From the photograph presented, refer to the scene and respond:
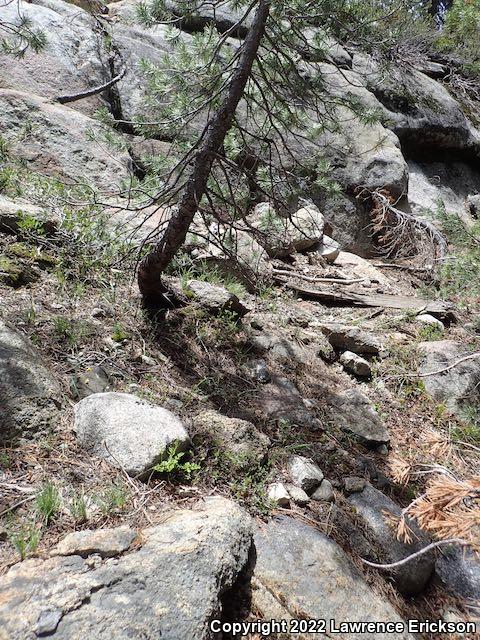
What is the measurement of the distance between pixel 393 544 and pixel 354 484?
0.48 metres

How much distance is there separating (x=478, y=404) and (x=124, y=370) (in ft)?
12.8

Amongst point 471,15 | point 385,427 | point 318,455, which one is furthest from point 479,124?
point 318,455

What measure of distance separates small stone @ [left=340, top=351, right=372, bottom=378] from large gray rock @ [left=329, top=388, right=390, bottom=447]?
49cm

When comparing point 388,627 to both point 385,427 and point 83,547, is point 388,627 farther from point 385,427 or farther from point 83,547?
point 385,427

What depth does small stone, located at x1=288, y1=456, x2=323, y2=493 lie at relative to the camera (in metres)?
3.02

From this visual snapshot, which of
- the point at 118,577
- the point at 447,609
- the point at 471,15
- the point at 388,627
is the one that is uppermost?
the point at 471,15

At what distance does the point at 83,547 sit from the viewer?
1.92m

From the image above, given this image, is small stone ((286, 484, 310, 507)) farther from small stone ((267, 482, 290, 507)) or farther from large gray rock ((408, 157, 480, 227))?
large gray rock ((408, 157, 480, 227))

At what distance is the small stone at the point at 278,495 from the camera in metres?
2.79

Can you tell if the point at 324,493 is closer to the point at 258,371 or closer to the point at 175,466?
the point at 175,466

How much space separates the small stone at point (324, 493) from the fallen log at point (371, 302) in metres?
3.50

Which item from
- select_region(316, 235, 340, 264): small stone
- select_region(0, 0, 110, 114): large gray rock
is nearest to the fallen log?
select_region(316, 235, 340, 264): small stone

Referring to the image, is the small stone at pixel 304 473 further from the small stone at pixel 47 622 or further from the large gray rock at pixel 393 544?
the small stone at pixel 47 622

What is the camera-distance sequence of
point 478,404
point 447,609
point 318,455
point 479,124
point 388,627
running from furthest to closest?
point 479,124, point 478,404, point 318,455, point 447,609, point 388,627
